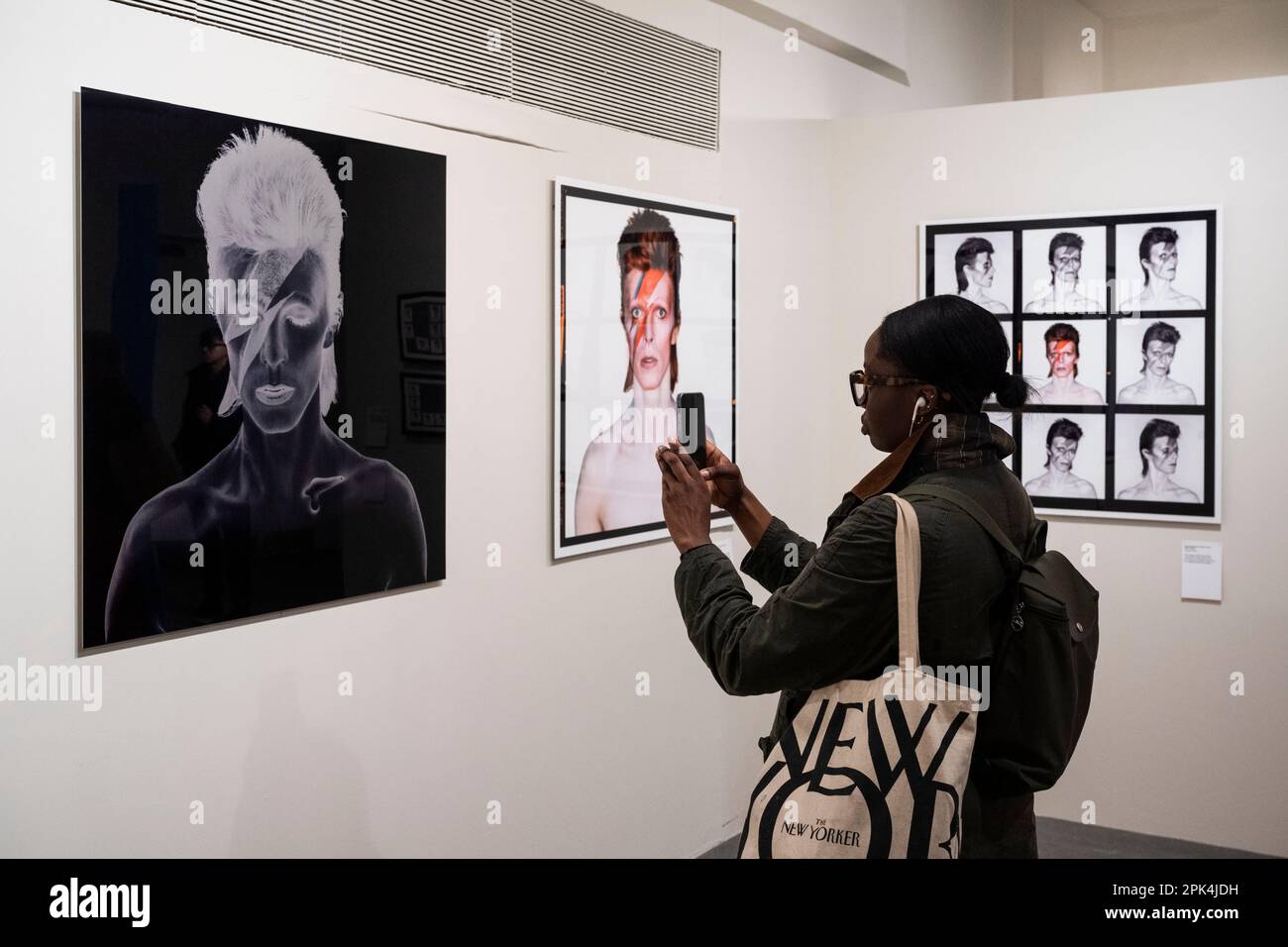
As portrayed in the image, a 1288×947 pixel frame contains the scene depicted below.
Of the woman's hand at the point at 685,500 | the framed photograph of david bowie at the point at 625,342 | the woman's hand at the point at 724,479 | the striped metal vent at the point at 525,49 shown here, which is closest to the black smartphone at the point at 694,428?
the woman's hand at the point at 724,479

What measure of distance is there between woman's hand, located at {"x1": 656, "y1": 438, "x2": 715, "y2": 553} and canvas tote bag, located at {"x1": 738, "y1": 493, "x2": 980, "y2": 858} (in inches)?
17.9

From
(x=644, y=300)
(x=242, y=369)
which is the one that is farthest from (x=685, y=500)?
(x=644, y=300)

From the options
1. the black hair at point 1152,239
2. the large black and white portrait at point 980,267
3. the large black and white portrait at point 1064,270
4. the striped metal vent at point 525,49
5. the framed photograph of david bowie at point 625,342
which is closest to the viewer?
the striped metal vent at point 525,49

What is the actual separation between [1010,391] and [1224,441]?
118 inches

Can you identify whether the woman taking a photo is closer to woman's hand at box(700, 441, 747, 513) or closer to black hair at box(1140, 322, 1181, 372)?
woman's hand at box(700, 441, 747, 513)

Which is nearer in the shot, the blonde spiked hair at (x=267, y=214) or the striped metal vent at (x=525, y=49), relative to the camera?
the blonde spiked hair at (x=267, y=214)

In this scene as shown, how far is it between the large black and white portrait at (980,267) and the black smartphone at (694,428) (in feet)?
8.98

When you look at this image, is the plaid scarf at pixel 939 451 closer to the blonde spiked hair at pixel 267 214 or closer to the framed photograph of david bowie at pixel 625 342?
the blonde spiked hair at pixel 267 214

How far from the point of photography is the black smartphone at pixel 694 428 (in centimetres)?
246

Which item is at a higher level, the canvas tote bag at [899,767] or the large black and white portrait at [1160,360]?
the large black and white portrait at [1160,360]

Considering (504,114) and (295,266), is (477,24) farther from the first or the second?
(295,266)

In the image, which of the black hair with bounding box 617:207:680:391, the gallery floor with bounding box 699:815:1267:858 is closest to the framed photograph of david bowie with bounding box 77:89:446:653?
the black hair with bounding box 617:207:680:391
